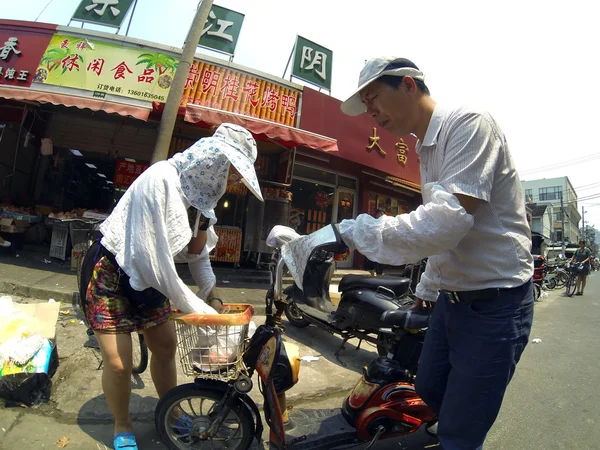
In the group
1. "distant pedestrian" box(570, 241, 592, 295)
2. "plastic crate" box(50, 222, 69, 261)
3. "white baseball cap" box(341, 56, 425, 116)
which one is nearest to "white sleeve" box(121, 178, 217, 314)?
"white baseball cap" box(341, 56, 425, 116)

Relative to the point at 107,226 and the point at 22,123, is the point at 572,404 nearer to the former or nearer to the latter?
the point at 107,226

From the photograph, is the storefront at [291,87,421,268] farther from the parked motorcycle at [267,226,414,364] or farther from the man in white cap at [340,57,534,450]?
the man in white cap at [340,57,534,450]

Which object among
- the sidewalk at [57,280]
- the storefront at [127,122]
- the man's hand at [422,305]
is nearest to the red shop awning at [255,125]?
the storefront at [127,122]

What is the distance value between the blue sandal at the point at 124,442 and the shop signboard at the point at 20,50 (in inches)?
293

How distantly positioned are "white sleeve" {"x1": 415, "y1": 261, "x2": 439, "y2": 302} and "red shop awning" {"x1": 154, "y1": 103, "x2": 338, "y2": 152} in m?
4.50

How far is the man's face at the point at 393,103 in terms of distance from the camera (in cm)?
146

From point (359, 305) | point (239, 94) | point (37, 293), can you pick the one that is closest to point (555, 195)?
point (239, 94)

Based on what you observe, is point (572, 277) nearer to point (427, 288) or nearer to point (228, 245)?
point (228, 245)

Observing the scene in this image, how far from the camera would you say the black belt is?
1361mm

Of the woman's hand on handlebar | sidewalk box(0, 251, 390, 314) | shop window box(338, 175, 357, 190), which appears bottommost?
sidewalk box(0, 251, 390, 314)

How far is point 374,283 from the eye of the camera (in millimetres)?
3748

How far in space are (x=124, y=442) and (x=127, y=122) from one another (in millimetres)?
6961

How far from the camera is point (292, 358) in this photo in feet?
6.60

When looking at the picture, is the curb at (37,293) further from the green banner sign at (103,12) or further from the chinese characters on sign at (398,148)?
the chinese characters on sign at (398,148)
